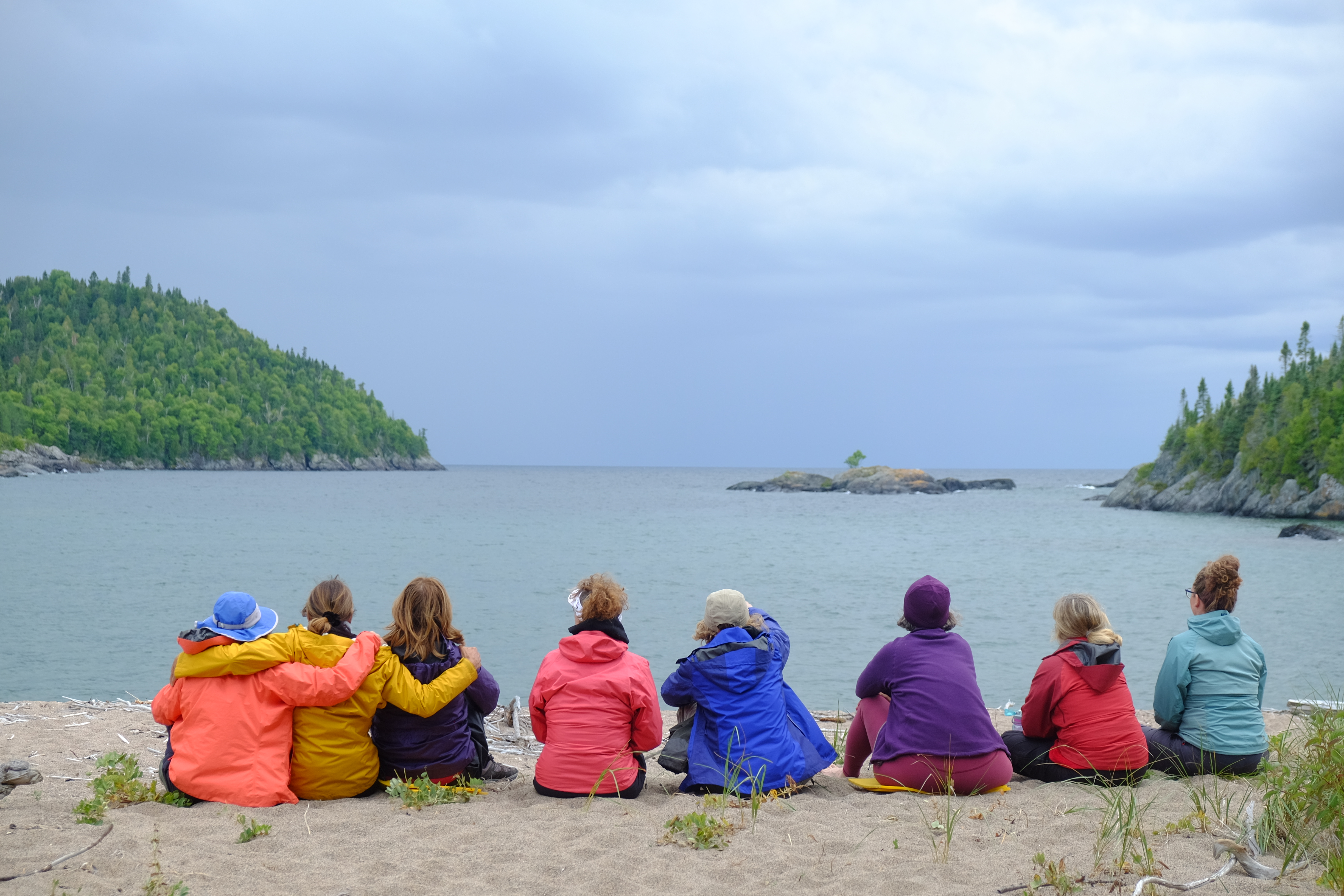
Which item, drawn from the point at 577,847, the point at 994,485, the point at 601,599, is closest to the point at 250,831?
the point at 577,847

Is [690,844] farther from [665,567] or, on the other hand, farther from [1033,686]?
[665,567]

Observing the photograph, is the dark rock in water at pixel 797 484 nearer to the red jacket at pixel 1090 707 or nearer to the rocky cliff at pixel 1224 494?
the rocky cliff at pixel 1224 494

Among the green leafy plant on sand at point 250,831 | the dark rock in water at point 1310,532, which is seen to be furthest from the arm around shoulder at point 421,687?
the dark rock in water at point 1310,532

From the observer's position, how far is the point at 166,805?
5430 millimetres

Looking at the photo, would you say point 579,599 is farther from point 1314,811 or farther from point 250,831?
point 1314,811

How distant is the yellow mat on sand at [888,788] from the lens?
5.91 m

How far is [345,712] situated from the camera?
5.77 m

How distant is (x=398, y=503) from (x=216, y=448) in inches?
3922

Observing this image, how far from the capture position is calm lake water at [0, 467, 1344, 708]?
16.9 metres

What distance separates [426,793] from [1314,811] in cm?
467

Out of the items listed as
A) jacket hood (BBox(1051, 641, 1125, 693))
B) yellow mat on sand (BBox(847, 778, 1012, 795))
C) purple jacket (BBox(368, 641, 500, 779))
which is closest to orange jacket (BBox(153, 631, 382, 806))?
purple jacket (BBox(368, 641, 500, 779))

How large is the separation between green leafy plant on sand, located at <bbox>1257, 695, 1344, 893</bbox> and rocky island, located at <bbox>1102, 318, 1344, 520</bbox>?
67.4m

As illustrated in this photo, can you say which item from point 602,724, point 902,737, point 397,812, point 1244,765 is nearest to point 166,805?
point 397,812

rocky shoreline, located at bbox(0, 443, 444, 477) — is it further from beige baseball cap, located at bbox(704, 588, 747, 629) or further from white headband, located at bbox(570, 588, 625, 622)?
beige baseball cap, located at bbox(704, 588, 747, 629)
